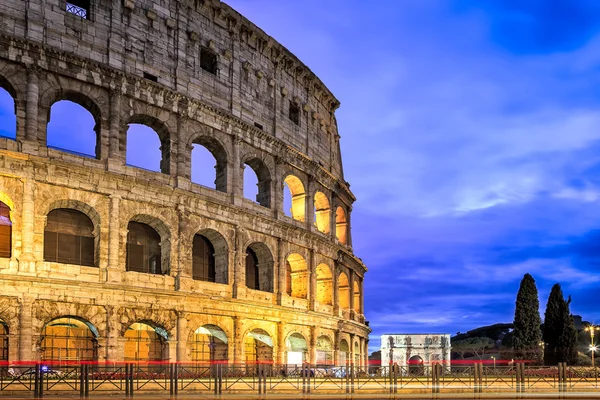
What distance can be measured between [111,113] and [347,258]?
2081cm

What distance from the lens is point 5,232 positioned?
2589 cm

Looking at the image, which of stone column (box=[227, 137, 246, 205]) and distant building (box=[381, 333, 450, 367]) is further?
distant building (box=[381, 333, 450, 367])

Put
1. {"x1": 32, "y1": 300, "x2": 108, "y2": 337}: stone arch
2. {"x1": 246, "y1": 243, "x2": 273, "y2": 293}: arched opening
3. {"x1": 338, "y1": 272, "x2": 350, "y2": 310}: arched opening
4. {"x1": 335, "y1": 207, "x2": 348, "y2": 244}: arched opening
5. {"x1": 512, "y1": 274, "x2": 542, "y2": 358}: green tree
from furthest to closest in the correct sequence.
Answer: {"x1": 512, "y1": 274, "x2": 542, "y2": 358}: green tree
{"x1": 335, "y1": 207, "x2": 348, "y2": 244}: arched opening
{"x1": 338, "y1": 272, "x2": 350, "y2": 310}: arched opening
{"x1": 246, "y1": 243, "x2": 273, "y2": 293}: arched opening
{"x1": 32, "y1": 300, "x2": 108, "y2": 337}: stone arch

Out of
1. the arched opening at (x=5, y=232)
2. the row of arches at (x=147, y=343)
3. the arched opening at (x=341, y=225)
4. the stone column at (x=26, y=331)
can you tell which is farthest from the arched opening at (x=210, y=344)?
the arched opening at (x=341, y=225)

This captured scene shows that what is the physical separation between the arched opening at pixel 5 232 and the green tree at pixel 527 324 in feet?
119

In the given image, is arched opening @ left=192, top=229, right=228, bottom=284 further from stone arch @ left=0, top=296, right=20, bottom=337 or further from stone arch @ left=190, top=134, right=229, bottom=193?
stone arch @ left=0, top=296, right=20, bottom=337

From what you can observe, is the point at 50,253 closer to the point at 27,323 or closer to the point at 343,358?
the point at 27,323

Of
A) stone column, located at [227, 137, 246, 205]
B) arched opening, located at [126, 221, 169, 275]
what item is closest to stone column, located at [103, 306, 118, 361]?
arched opening, located at [126, 221, 169, 275]

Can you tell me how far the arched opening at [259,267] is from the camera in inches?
1411

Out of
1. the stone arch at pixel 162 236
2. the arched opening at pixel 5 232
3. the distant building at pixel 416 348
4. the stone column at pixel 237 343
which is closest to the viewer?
the arched opening at pixel 5 232

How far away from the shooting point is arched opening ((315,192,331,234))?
144 feet

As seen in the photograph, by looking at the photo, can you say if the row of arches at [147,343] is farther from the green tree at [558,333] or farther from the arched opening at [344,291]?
the green tree at [558,333]

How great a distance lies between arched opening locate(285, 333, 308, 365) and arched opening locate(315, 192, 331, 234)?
324 inches

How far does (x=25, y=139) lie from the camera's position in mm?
26062
